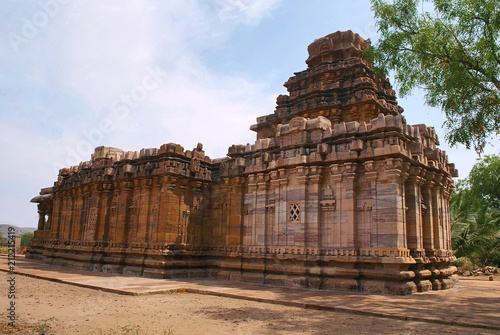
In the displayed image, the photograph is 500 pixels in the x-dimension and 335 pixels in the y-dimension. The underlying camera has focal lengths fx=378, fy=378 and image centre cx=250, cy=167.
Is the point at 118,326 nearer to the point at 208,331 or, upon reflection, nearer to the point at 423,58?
the point at 208,331

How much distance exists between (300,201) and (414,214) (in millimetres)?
3680

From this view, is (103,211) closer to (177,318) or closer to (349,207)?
(177,318)

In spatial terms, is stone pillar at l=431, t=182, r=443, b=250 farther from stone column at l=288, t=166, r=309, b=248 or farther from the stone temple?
stone column at l=288, t=166, r=309, b=248

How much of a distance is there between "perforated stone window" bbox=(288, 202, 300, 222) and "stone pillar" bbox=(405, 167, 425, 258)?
3.54m

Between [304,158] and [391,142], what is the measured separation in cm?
294

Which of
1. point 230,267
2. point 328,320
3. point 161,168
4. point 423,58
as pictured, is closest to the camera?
point 328,320

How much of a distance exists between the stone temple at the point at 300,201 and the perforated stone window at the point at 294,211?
40 millimetres

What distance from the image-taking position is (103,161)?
2052cm

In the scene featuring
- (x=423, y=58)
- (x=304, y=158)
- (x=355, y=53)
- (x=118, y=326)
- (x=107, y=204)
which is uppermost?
(x=355, y=53)

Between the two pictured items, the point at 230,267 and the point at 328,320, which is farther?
the point at 230,267

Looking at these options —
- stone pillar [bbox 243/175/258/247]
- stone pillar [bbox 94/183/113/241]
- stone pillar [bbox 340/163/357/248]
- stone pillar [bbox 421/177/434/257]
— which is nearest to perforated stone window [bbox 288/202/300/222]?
stone pillar [bbox 340/163/357/248]

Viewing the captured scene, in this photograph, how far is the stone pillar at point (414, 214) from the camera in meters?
11.9

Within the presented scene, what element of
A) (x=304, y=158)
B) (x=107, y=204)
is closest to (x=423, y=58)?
(x=304, y=158)

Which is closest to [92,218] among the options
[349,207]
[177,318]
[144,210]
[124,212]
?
[124,212]
